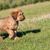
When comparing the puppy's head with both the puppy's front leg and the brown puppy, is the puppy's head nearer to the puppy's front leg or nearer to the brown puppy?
the brown puppy

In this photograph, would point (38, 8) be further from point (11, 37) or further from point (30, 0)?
point (11, 37)

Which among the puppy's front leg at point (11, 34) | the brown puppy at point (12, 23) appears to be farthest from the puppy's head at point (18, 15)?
the puppy's front leg at point (11, 34)

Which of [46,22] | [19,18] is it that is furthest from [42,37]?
[46,22]

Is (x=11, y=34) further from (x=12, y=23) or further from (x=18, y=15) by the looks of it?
(x=18, y=15)

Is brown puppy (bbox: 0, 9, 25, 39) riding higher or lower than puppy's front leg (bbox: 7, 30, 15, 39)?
higher

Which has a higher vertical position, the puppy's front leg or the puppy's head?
the puppy's head

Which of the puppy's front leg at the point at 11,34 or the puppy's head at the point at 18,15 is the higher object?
the puppy's head at the point at 18,15

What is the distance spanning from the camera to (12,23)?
11867 millimetres

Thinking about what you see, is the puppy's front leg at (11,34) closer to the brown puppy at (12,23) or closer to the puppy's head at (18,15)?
the brown puppy at (12,23)

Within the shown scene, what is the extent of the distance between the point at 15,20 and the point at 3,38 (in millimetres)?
898

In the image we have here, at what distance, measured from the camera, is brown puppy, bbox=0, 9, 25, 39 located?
38.8ft

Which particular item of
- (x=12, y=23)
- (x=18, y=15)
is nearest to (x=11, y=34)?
(x=12, y=23)

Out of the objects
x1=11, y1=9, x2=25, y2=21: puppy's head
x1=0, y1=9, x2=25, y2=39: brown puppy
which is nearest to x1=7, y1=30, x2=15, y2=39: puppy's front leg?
x1=0, y1=9, x2=25, y2=39: brown puppy

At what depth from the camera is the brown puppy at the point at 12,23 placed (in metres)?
11.8
